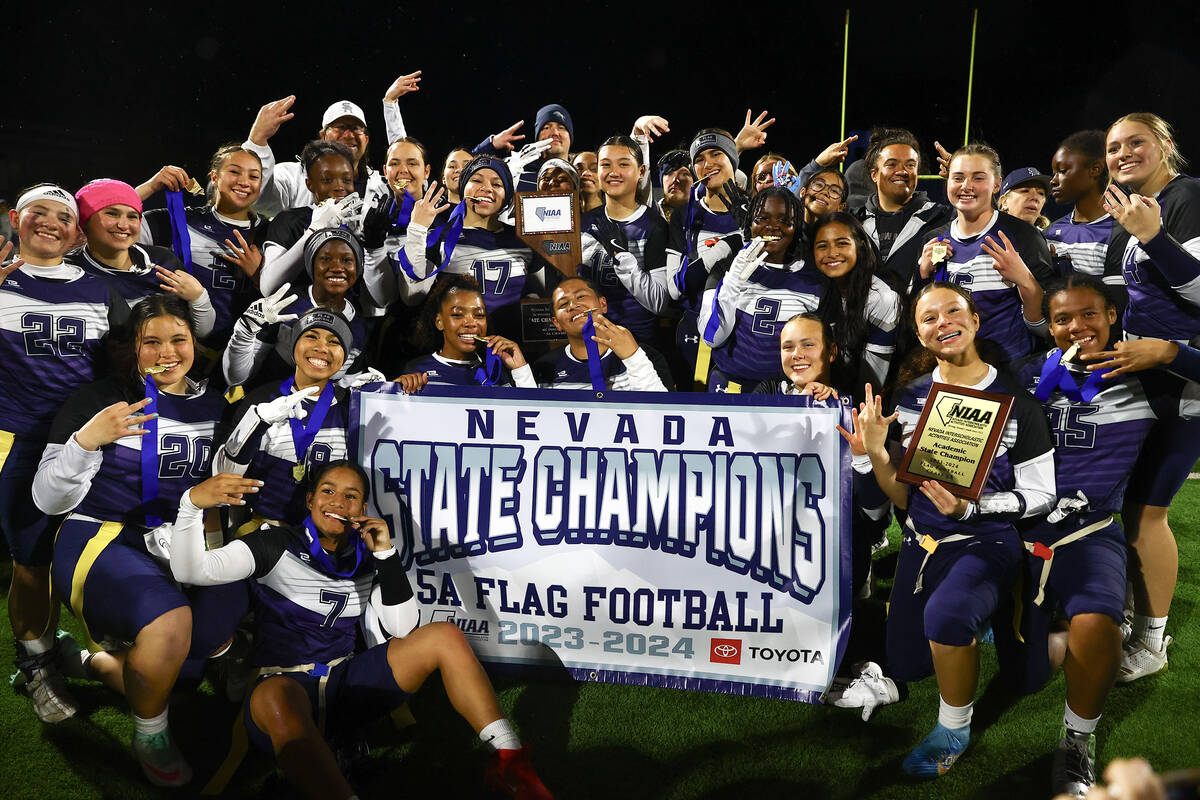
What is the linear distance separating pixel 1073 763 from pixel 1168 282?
166cm

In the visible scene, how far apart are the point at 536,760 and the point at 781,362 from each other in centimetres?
164

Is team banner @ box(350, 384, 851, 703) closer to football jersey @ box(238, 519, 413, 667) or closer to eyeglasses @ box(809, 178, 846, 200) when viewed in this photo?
football jersey @ box(238, 519, 413, 667)

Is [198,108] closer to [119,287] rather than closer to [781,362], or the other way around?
[119,287]

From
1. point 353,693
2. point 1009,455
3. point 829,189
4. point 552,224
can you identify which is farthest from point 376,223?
point 1009,455

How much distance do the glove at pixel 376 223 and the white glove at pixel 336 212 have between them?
79 mm

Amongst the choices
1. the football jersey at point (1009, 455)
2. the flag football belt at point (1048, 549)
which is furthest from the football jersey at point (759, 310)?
the flag football belt at point (1048, 549)

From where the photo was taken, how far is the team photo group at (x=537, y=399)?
9.05 ft

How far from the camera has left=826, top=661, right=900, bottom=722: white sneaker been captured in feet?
10.1

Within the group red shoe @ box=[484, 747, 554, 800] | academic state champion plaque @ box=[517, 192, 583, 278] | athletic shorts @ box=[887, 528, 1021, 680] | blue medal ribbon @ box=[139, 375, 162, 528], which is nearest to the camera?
red shoe @ box=[484, 747, 554, 800]

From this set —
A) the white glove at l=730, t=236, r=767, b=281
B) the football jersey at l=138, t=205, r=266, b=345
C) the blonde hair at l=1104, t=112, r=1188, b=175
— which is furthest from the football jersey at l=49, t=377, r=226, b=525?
the blonde hair at l=1104, t=112, r=1188, b=175

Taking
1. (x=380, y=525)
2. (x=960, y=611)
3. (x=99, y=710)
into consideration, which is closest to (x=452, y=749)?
(x=380, y=525)

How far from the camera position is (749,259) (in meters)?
3.36

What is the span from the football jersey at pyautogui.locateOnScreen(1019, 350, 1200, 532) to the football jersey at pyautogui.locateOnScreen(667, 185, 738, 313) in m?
1.41

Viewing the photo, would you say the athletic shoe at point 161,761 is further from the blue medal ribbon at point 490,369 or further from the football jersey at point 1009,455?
the football jersey at point 1009,455
